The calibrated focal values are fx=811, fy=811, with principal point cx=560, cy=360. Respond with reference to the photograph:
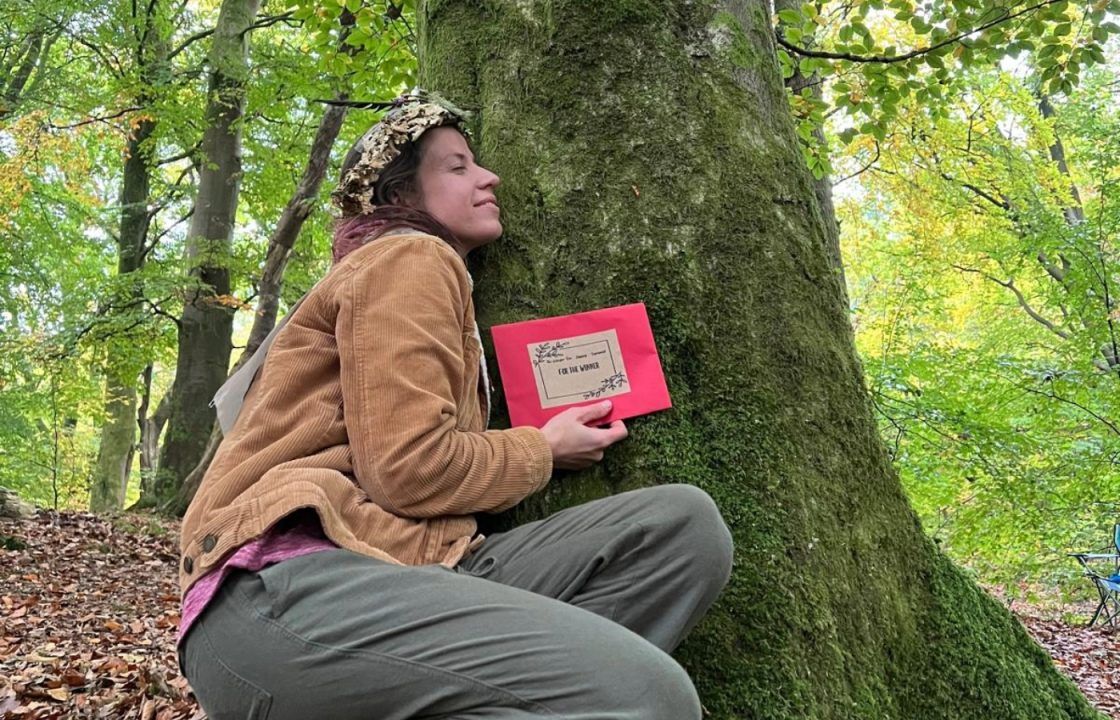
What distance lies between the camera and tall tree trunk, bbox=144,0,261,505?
33.4 feet

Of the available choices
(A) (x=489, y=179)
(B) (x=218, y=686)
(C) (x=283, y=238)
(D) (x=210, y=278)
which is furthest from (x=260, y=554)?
(D) (x=210, y=278)

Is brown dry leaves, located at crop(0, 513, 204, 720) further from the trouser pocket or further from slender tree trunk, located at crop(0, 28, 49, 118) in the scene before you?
slender tree trunk, located at crop(0, 28, 49, 118)

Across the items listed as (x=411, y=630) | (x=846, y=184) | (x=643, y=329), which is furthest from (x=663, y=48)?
(x=846, y=184)

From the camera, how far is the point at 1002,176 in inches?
408

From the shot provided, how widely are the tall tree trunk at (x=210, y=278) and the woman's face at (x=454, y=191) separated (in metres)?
8.74

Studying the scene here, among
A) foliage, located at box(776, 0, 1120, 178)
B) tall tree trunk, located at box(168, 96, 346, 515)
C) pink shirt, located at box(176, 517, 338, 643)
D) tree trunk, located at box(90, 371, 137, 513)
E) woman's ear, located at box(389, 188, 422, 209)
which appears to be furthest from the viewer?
tree trunk, located at box(90, 371, 137, 513)

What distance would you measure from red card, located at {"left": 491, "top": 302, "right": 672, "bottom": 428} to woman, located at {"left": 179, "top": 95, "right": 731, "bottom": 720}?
121mm

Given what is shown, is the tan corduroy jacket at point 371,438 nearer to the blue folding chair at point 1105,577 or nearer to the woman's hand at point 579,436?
the woman's hand at point 579,436

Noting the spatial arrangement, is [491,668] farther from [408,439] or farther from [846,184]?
[846,184]

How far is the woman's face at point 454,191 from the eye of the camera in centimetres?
205

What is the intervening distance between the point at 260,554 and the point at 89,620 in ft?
15.7

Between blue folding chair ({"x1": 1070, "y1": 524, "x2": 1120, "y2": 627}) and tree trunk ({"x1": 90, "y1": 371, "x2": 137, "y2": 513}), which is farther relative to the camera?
tree trunk ({"x1": 90, "y1": 371, "x2": 137, "y2": 513})

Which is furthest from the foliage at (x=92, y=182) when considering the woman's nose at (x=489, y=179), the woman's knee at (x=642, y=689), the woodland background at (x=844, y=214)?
the woman's knee at (x=642, y=689)

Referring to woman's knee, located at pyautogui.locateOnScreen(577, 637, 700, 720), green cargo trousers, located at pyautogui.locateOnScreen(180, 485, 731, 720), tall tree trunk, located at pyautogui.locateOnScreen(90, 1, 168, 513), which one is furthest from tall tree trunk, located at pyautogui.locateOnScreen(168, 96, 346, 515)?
woman's knee, located at pyautogui.locateOnScreen(577, 637, 700, 720)
